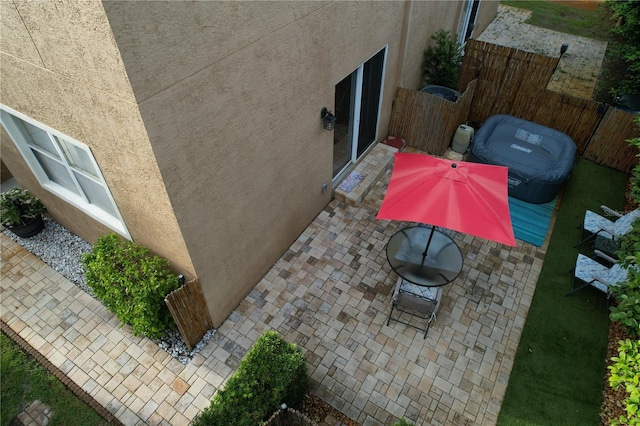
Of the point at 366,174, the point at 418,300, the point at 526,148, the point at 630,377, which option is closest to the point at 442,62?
the point at 526,148

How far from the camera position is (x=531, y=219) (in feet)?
30.5

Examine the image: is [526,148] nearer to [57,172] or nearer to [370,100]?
[370,100]

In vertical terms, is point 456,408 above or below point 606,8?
below

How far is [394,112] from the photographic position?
421 inches

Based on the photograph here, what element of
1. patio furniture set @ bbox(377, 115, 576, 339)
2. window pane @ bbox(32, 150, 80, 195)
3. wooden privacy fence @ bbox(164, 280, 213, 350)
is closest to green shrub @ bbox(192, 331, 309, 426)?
wooden privacy fence @ bbox(164, 280, 213, 350)

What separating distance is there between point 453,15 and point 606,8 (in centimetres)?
1170

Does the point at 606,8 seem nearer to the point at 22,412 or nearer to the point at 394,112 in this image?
the point at 394,112

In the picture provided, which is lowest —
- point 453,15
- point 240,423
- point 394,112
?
point 240,423

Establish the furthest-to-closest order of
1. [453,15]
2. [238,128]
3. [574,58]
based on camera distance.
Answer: [574,58]
[453,15]
[238,128]

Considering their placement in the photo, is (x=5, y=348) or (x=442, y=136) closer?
(x=5, y=348)

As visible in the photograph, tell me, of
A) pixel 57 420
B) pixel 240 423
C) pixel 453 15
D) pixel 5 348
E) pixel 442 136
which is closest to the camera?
pixel 240 423

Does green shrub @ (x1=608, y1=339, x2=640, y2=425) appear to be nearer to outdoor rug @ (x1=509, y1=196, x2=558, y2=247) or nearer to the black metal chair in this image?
the black metal chair

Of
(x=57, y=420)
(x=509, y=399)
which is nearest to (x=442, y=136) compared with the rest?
(x=509, y=399)

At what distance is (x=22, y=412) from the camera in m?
6.18
